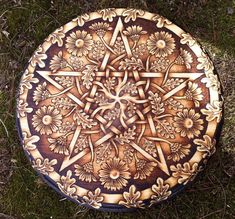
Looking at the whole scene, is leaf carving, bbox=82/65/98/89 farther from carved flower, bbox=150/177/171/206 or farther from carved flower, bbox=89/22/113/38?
carved flower, bbox=150/177/171/206

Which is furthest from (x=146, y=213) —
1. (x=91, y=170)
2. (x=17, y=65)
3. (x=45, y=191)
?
(x=17, y=65)

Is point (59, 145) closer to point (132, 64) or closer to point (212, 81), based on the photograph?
point (132, 64)

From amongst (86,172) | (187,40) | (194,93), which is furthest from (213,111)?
(86,172)

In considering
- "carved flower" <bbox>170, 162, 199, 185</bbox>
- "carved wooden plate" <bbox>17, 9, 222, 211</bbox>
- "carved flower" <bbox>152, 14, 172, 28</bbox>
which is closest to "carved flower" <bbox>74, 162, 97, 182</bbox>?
"carved wooden plate" <bbox>17, 9, 222, 211</bbox>

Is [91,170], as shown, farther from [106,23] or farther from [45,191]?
[45,191]

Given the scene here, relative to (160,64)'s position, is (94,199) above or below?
below
